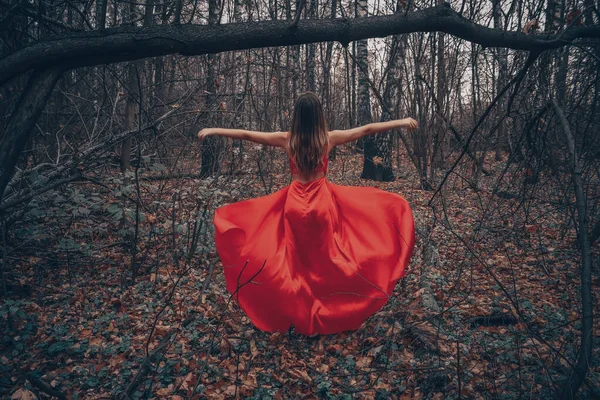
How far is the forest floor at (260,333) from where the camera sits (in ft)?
9.37

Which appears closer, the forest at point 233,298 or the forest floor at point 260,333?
the forest at point 233,298

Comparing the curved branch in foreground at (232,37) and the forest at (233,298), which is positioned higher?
the curved branch in foreground at (232,37)

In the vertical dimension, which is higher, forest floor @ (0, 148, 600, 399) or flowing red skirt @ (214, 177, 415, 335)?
flowing red skirt @ (214, 177, 415, 335)

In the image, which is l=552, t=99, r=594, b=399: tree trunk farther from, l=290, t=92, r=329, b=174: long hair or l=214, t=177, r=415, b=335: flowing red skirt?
l=290, t=92, r=329, b=174: long hair

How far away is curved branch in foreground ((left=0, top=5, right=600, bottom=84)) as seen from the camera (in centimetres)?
269

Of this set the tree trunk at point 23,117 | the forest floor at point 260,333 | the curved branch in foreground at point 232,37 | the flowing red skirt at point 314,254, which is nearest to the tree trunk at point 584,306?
the forest floor at point 260,333

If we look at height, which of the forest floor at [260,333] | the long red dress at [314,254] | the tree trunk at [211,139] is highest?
the tree trunk at [211,139]

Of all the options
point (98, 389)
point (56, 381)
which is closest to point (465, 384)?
point (98, 389)

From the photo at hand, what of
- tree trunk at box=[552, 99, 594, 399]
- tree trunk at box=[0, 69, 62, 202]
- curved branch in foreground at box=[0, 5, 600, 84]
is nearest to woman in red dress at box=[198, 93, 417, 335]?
curved branch in foreground at box=[0, 5, 600, 84]

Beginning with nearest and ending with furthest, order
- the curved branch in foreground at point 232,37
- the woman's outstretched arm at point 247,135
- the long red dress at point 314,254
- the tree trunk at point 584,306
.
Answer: the tree trunk at point 584,306 < the curved branch in foreground at point 232,37 < the long red dress at point 314,254 < the woman's outstretched arm at point 247,135

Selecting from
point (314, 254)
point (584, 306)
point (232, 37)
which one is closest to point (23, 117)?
point (232, 37)

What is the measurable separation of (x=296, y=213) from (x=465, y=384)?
195 cm

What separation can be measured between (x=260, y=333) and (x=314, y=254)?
906 mm

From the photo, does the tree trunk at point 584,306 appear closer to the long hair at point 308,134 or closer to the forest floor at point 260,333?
the forest floor at point 260,333
